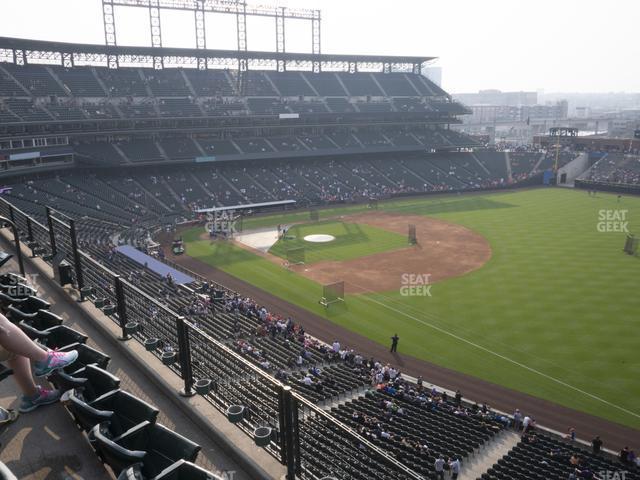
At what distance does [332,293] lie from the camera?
38000mm

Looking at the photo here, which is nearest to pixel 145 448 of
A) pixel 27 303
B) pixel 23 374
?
pixel 23 374

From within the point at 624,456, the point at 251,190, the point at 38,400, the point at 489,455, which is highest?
the point at 38,400

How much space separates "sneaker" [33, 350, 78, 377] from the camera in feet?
22.9

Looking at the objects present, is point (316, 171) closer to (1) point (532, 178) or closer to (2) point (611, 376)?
(1) point (532, 178)

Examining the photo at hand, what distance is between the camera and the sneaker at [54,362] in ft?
22.9

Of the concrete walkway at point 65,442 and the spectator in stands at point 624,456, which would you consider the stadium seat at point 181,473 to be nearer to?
the concrete walkway at point 65,442

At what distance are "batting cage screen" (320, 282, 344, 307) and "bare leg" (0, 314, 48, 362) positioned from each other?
3062 cm

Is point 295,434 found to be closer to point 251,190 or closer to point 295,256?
point 295,256

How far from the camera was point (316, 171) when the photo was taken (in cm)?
8406

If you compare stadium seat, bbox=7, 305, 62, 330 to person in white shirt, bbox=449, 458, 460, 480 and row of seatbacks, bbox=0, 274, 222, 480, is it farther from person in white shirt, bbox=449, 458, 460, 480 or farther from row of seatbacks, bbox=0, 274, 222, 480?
person in white shirt, bbox=449, 458, 460, 480

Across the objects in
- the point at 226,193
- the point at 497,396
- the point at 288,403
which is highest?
the point at 288,403

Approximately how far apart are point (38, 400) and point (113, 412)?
2.06 meters

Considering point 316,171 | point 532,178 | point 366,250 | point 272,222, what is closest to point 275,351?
point 366,250

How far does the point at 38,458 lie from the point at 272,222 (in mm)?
58174
